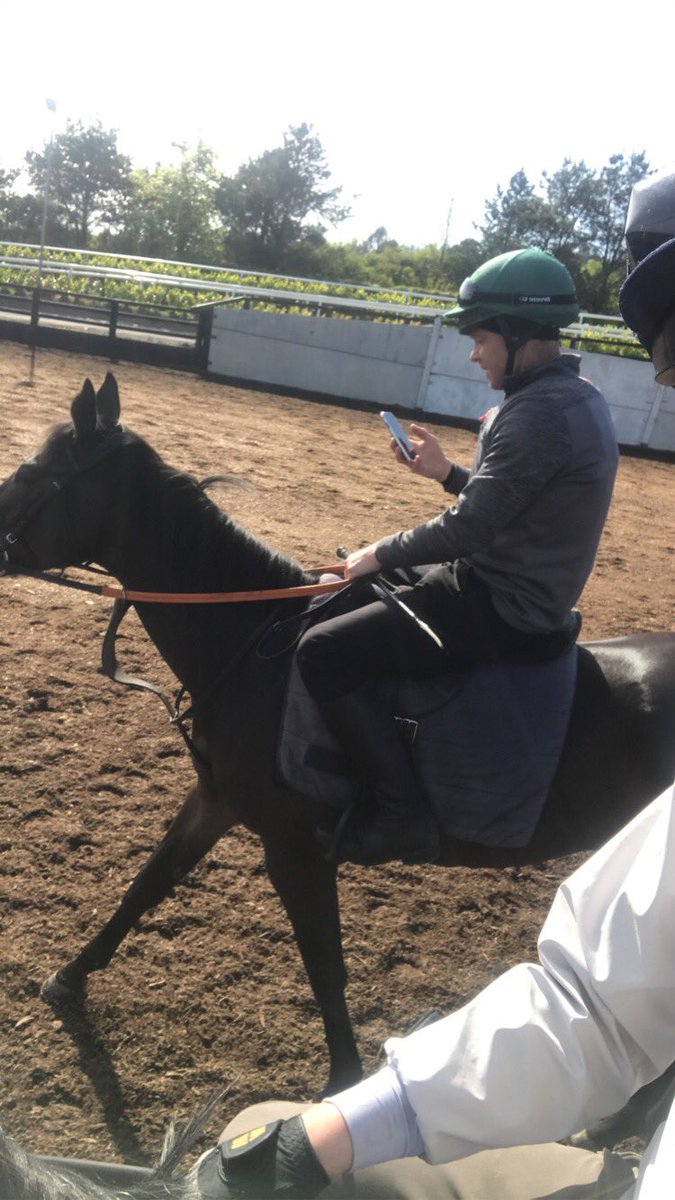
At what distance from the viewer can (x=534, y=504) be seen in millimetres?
2740

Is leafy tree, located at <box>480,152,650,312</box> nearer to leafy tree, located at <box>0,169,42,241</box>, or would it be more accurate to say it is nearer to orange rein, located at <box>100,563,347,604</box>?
leafy tree, located at <box>0,169,42,241</box>

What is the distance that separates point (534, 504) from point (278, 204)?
53658mm

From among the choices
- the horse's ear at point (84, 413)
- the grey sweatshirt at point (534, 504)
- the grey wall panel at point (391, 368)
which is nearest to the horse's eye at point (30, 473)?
the horse's ear at point (84, 413)

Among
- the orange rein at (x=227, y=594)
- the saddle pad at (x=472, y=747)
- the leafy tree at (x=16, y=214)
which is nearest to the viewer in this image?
the saddle pad at (x=472, y=747)

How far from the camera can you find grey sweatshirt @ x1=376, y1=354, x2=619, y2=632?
2646 mm

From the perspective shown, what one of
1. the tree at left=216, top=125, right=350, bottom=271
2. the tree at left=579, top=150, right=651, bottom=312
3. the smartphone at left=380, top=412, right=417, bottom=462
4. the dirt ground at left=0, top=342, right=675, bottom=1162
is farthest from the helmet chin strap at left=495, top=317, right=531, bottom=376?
the tree at left=216, top=125, right=350, bottom=271

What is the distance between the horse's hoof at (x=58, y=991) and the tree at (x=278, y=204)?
156 feet

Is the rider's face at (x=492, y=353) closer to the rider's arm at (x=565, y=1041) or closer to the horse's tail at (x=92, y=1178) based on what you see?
the rider's arm at (x=565, y=1041)

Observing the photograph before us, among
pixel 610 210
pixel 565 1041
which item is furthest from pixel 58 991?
pixel 610 210

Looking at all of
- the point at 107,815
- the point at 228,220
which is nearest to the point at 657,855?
the point at 107,815

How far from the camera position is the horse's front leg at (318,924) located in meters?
3.04

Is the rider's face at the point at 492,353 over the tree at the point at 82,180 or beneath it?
beneath

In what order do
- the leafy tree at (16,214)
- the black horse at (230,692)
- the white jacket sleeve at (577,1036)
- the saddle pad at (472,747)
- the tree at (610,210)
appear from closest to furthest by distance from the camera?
the white jacket sleeve at (577,1036) < the saddle pad at (472,747) < the black horse at (230,692) < the tree at (610,210) < the leafy tree at (16,214)

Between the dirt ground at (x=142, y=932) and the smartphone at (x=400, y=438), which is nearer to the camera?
the dirt ground at (x=142, y=932)
